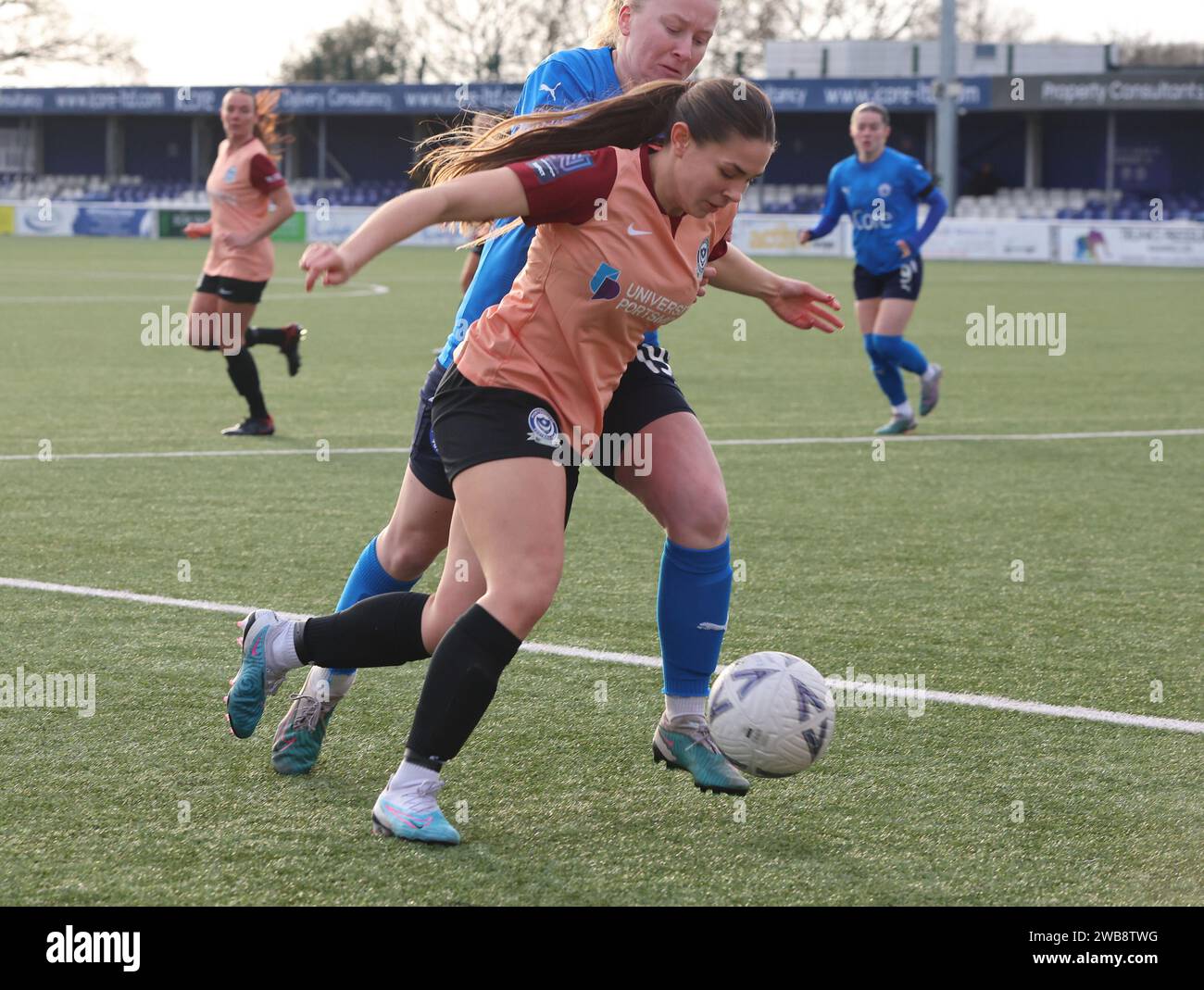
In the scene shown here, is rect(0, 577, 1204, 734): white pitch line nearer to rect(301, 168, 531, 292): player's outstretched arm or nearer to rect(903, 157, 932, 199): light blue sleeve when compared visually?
rect(301, 168, 531, 292): player's outstretched arm

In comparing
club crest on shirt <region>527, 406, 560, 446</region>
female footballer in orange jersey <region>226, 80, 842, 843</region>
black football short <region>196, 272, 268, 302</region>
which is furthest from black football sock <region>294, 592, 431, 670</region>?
black football short <region>196, 272, 268, 302</region>

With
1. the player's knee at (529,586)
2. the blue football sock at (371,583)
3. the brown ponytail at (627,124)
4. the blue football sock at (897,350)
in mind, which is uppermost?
the brown ponytail at (627,124)

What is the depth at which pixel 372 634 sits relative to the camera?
399 centimetres

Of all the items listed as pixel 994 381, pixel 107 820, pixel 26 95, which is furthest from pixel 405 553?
pixel 26 95

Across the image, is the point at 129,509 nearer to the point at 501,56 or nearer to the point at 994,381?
the point at 994,381

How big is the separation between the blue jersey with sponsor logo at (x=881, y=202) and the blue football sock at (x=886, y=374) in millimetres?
650

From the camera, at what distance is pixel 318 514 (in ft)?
25.8

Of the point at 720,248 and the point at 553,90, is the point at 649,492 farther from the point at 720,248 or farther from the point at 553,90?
the point at 553,90

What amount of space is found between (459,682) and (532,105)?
148 centimetres

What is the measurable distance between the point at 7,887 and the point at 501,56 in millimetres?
75418

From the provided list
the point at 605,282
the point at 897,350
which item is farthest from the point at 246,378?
the point at 605,282

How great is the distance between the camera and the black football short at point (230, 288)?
10953 millimetres

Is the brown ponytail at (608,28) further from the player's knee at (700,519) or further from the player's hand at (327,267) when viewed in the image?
the player's hand at (327,267)

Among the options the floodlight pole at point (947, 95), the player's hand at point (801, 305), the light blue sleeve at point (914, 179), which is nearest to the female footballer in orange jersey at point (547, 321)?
the player's hand at point (801, 305)
